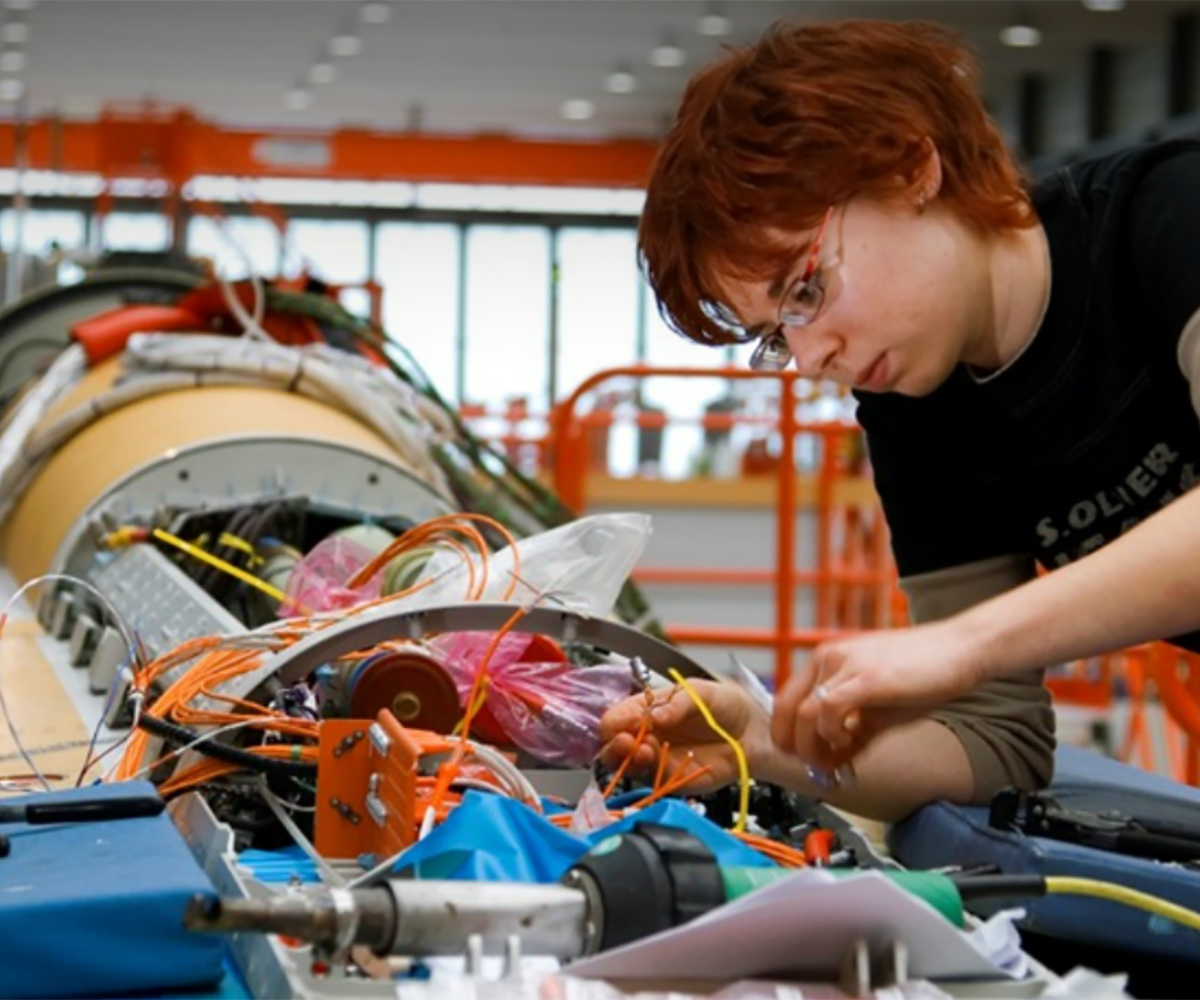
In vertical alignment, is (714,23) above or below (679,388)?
above

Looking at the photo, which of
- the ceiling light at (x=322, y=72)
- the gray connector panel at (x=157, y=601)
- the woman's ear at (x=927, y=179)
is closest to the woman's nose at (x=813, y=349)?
the woman's ear at (x=927, y=179)

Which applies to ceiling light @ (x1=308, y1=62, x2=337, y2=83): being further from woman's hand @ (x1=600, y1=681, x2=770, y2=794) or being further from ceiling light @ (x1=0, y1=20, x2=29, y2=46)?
woman's hand @ (x1=600, y1=681, x2=770, y2=794)

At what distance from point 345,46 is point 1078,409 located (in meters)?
15.6

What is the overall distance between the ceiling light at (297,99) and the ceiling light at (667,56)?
372 centimetres

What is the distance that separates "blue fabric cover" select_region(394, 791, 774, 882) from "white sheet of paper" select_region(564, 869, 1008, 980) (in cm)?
14

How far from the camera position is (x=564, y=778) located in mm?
1866

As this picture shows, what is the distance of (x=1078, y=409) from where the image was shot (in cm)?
182

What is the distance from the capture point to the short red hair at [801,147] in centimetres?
160

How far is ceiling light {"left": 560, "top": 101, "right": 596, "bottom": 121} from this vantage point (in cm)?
1980

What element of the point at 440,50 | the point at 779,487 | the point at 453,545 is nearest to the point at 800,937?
the point at 453,545

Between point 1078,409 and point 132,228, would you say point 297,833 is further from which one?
point 132,228

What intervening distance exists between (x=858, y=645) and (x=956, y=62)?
61cm

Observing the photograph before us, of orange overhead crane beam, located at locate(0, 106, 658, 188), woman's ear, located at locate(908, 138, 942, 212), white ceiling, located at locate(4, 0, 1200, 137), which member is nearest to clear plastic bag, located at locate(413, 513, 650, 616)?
woman's ear, located at locate(908, 138, 942, 212)

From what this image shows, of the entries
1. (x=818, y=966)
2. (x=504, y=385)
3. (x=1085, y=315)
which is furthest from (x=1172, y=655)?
(x=504, y=385)
